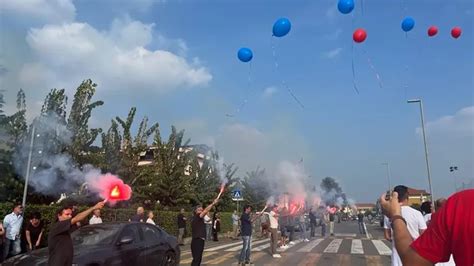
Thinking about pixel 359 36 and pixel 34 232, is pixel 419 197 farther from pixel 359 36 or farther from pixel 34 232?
pixel 34 232

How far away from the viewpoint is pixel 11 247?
11.7 m

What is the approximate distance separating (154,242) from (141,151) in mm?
13474

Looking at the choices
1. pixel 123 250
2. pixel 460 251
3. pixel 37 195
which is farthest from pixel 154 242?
pixel 460 251

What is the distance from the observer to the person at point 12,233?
1146 centimetres

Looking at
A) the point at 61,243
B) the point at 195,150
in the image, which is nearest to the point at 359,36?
the point at 61,243

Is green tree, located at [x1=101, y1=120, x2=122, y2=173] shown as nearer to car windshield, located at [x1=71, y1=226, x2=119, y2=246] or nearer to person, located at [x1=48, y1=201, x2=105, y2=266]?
car windshield, located at [x1=71, y1=226, x2=119, y2=246]

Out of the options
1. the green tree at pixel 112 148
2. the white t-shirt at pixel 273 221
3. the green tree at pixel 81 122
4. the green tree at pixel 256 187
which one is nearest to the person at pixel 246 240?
the white t-shirt at pixel 273 221

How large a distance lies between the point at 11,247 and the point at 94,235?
4.38 metres

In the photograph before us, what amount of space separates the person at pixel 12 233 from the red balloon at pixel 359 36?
31.2 ft

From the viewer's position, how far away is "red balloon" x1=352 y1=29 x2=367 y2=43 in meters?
11.4

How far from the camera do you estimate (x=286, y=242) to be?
65.0 feet

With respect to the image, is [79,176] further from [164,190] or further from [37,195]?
[164,190]

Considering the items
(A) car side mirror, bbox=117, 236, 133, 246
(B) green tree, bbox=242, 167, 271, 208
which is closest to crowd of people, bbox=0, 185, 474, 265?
(A) car side mirror, bbox=117, 236, 133, 246

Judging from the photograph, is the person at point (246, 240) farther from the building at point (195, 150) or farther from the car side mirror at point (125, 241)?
the building at point (195, 150)
